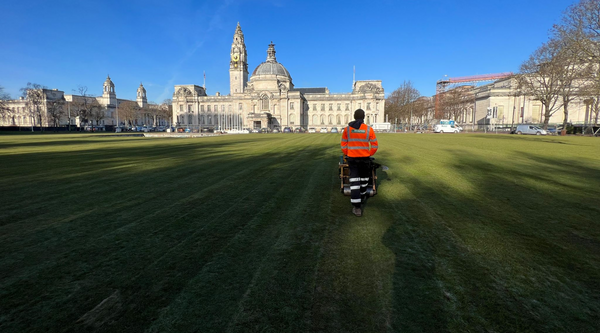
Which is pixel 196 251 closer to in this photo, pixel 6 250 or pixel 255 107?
pixel 6 250

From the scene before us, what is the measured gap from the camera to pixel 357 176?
562 cm

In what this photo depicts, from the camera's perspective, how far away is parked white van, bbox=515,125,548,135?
45.0 m

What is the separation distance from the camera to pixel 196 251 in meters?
3.81

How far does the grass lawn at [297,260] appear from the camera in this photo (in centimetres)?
253

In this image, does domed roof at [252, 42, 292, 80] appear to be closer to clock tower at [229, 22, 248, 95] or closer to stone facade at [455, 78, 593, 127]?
clock tower at [229, 22, 248, 95]

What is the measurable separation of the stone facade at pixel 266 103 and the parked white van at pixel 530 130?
151 ft

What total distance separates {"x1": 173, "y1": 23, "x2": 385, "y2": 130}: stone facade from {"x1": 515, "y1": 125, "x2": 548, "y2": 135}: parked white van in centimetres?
4618

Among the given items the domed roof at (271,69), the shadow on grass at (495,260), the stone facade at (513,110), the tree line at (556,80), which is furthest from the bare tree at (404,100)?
the shadow on grass at (495,260)

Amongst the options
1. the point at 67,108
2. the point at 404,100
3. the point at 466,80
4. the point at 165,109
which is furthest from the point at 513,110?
the point at 67,108

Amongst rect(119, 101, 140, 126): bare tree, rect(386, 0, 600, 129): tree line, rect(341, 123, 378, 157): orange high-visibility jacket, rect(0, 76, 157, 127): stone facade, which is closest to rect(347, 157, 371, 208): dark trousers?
rect(341, 123, 378, 157): orange high-visibility jacket

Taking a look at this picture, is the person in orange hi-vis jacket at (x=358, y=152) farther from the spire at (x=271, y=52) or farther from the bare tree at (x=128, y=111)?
the bare tree at (x=128, y=111)

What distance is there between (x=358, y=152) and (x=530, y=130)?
5558cm

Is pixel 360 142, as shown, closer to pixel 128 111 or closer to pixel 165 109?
pixel 128 111

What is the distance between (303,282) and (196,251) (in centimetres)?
155
